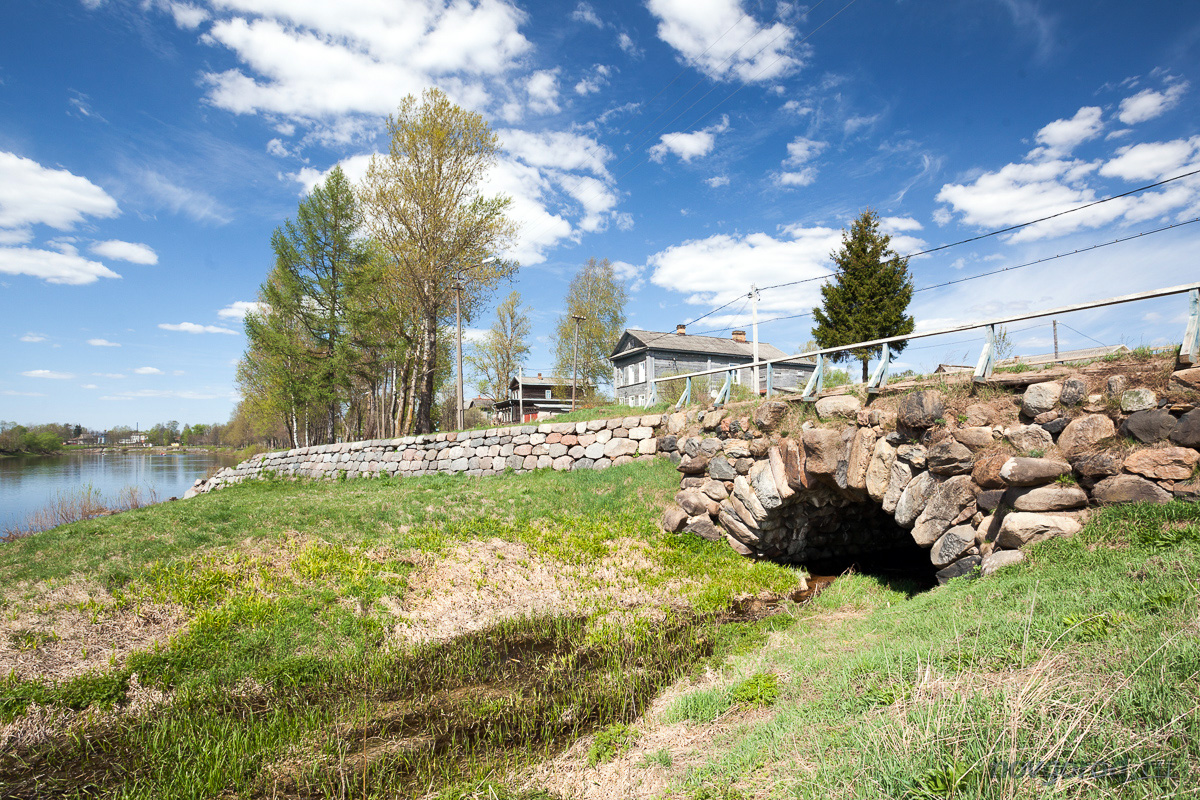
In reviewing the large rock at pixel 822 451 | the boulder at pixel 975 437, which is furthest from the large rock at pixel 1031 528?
the large rock at pixel 822 451

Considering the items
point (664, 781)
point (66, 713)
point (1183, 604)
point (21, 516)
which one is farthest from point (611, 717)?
point (21, 516)

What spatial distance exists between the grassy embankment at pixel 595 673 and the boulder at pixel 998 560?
0.19 metres

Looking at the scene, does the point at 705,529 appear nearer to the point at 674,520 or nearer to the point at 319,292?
the point at 674,520

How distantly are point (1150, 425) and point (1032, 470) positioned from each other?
96 cm

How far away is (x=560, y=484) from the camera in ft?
40.6

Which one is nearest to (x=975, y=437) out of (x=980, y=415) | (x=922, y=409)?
(x=980, y=415)

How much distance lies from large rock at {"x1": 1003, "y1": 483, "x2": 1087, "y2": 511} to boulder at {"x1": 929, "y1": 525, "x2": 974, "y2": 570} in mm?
607

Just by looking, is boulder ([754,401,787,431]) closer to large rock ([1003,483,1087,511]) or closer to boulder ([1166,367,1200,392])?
large rock ([1003,483,1087,511])

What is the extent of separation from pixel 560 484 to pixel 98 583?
7829 millimetres

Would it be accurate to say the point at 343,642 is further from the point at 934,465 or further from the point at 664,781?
the point at 934,465

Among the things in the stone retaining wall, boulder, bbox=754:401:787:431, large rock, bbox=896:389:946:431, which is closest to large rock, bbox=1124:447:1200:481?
large rock, bbox=896:389:946:431

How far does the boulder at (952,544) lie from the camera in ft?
19.4

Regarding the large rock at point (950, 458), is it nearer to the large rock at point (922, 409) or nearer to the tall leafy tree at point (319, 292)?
the large rock at point (922, 409)

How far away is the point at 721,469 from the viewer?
9.77m
